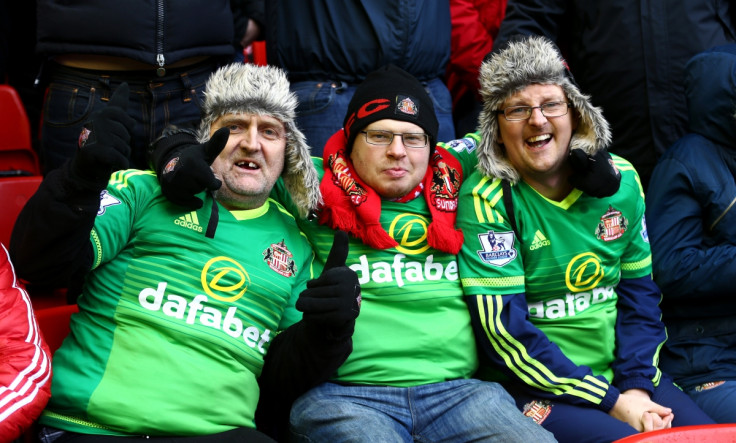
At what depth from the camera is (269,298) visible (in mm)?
2654

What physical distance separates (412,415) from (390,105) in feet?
3.50

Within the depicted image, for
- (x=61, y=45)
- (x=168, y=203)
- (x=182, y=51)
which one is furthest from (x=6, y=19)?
(x=168, y=203)

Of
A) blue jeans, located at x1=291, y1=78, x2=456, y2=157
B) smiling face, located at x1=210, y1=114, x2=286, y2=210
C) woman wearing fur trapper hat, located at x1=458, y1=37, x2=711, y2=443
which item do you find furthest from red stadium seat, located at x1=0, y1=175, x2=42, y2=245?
woman wearing fur trapper hat, located at x1=458, y1=37, x2=711, y2=443

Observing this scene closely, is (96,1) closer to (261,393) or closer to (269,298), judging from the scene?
(269,298)

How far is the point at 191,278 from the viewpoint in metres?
2.55

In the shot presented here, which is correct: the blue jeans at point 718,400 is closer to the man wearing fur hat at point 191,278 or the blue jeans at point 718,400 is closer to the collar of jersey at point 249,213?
the man wearing fur hat at point 191,278

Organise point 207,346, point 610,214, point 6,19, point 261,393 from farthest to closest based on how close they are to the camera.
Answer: point 6,19, point 610,214, point 261,393, point 207,346

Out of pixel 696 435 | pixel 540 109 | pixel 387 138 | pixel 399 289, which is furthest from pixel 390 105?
pixel 696 435

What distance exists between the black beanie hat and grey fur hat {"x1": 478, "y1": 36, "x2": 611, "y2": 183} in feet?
0.73

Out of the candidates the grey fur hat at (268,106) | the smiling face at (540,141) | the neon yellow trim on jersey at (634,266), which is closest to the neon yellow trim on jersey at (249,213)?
the grey fur hat at (268,106)

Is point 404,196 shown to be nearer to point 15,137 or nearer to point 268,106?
point 268,106

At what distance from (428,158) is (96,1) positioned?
137cm

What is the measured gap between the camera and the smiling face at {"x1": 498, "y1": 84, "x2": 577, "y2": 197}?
2912mm

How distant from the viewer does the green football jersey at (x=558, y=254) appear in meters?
2.83
